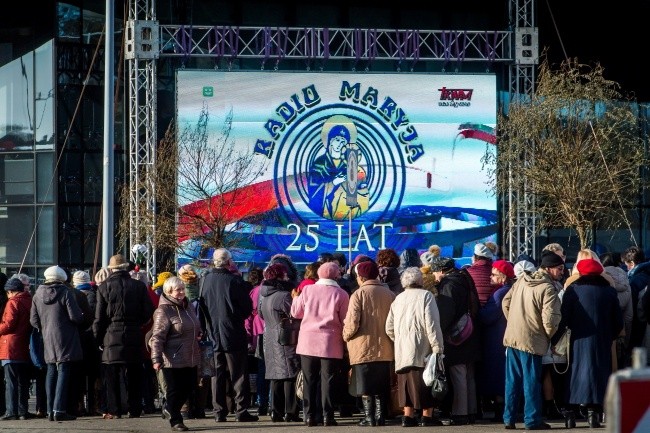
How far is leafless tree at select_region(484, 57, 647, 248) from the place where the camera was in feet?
95.7

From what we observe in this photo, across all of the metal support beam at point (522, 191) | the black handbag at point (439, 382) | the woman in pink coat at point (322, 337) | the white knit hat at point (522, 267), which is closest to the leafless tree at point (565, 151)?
the metal support beam at point (522, 191)

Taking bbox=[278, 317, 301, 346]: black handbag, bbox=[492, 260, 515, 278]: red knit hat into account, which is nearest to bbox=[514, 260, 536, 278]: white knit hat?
bbox=[492, 260, 515, 278]: red knit hat

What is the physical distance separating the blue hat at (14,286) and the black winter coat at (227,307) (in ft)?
7.79

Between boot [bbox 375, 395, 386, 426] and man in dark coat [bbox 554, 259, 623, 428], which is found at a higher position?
man in dark coat [bbox 554, 259, 623, 428]

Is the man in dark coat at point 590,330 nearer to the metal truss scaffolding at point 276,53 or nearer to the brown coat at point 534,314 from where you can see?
the brown coat at point 534,314

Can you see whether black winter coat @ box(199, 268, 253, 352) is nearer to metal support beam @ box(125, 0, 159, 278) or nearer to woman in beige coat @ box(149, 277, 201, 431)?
woman in beige coat @ box(149, 277, 201, 431)

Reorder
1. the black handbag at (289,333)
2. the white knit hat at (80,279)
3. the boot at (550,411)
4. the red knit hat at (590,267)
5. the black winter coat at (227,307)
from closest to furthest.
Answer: the red knit hat at (590,267) < the black handbag at (289,333) < the boot at (550,411) < the black winter coat at (227,307) < the white knit hat at (80,279)

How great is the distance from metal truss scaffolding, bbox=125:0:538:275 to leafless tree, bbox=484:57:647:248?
0.63 meters

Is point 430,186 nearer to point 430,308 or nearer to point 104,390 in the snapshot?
point 104,390

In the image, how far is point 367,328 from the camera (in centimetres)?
1378

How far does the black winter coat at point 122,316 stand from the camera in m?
15.1

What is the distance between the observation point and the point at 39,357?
15.9m

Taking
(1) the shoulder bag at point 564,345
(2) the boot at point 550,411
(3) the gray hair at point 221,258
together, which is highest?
(3) the gray hair at point 221,258

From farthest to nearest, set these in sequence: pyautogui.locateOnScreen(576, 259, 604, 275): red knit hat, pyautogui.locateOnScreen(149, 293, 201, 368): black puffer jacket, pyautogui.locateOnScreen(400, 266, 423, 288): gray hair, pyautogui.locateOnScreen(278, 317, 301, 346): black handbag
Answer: pyautogui.locateOnScreen(278, 317, 301, 346): black handbag → pyautogui.locateOnScreen(149, 293, 201, 368): black puffer jacket → pyautogui.locateOnScreen(400, 266, 423, 288): gray hair → pyautogui.locateOnScreen(576, 259, 604, 275): red knit hat
